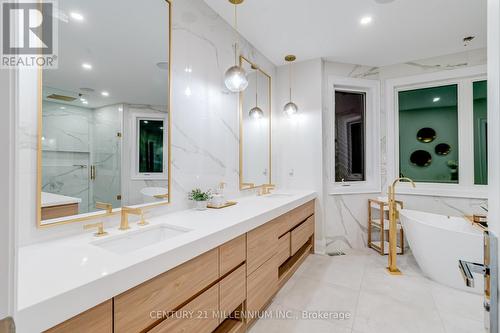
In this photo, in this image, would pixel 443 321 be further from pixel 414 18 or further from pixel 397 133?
pixel 414 18

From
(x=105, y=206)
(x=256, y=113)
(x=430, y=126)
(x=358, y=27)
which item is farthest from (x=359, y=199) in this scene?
(x=105, y=206)

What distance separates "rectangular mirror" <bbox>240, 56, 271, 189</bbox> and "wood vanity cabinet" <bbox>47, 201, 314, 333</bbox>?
0.87m

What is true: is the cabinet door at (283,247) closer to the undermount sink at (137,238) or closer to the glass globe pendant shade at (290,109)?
the undermount sink at (137,238)

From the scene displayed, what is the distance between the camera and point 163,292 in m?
1.06

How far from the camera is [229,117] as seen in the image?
263 cm

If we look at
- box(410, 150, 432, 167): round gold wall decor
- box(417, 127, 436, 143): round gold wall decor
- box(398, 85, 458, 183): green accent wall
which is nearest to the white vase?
box(398, 85, 458, 183): green accent wall

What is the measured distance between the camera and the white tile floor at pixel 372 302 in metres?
1.90

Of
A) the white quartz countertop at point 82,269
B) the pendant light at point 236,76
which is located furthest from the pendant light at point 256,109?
the white quartz countertop at point 82,269

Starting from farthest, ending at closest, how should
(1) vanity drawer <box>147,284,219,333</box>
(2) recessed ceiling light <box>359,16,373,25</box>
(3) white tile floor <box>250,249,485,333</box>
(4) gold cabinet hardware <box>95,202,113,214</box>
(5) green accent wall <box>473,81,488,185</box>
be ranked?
1. (5) green accent wall <box>473,81,488,185</box>
2. (2) recessed ceiling light <box>359,16,373,25</box>
3. (3) white tile floor <box>250,249,485,333</box>
4. (4) gold cabinet hardware <box>95,202,113,214</box>
5. (1) vanity drawer <box>147,284,219,333</box>

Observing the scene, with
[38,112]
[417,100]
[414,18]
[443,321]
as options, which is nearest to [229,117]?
Result: [38,112]

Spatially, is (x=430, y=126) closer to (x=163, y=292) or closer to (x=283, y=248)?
(x=283, y=248)

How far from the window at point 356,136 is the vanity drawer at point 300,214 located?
0.64 meters

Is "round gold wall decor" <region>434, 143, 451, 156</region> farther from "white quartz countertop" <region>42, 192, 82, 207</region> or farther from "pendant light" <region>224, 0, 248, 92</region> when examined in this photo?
"white quartz countertop" <region>42, 192, 82, 207</region>

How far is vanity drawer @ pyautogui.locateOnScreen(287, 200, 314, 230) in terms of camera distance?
257cm
